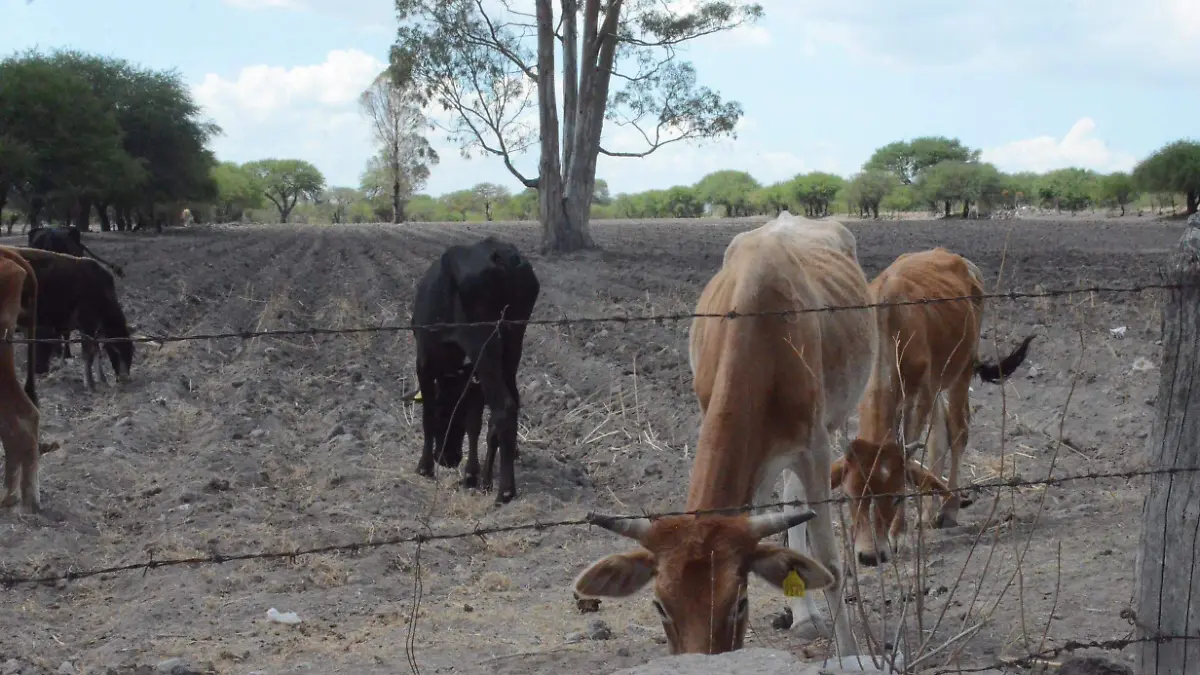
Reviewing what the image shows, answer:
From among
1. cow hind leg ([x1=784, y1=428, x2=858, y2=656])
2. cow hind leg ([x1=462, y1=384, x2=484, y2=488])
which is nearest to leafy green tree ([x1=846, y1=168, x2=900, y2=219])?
cow hind leg ([x1=462, y1=384, x2=484, y2=488])

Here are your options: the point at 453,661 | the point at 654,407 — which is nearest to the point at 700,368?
the point at 453,661

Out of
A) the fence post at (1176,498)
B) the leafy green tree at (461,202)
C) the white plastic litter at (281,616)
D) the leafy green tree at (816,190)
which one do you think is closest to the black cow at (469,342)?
the white plastic litter at (281,616)

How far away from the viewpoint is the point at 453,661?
512cm

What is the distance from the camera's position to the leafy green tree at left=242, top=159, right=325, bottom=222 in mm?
123000

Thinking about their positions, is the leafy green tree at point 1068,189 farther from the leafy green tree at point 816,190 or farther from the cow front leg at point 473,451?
the cow front leg at point 473,451

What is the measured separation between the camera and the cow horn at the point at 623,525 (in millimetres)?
3908

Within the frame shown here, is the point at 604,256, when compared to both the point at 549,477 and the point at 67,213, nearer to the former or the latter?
the point at 549,477

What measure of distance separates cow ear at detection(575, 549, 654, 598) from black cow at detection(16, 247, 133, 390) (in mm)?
9624

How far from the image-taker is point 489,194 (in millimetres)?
129875

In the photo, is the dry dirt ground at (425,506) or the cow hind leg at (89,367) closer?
the dry dirt ground at (425,506)

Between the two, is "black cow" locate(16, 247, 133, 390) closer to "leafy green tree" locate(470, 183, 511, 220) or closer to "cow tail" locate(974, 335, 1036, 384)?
"cow tail" locate(974, 335, 1036, 384)

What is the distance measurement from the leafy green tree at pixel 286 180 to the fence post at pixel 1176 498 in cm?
12393

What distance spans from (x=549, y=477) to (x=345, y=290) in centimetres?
1246

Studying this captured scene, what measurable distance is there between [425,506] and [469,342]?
4.63ft
